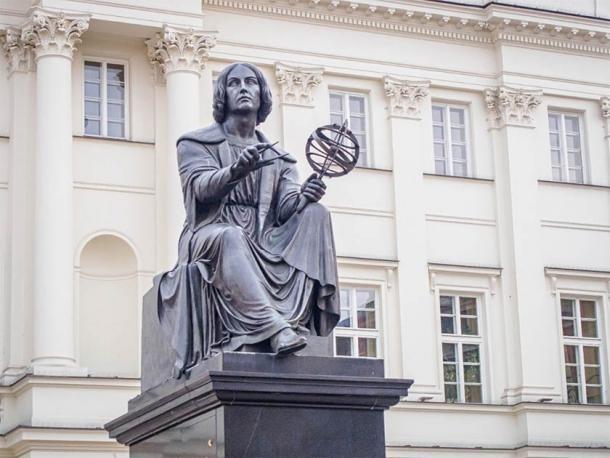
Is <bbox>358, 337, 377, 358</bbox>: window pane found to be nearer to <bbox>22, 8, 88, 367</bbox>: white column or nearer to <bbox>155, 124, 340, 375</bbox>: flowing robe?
<bbox>22, 8, 88, 367</bbox>: white column

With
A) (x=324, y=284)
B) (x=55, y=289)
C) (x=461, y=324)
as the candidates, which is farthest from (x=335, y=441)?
(x=461, y=324)

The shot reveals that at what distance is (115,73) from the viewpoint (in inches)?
1088

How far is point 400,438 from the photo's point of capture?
28.5 metres

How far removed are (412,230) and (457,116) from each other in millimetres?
2750

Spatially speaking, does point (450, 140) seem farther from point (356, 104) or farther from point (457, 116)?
point (356, 104)

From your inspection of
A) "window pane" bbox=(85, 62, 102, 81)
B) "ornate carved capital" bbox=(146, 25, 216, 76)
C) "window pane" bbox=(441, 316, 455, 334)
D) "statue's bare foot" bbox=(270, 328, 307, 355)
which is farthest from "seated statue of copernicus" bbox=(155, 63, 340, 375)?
"window pane" bbox=(441, 316, 455, 334)

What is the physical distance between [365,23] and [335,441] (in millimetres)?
22194

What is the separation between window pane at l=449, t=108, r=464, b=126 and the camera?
3083 centimetres

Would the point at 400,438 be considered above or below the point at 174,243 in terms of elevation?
below

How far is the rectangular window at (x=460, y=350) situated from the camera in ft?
96.4

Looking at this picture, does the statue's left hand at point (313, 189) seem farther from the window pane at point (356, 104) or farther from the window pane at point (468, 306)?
the window pane at point (468, 306)

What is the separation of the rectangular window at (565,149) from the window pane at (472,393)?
15.2 feet

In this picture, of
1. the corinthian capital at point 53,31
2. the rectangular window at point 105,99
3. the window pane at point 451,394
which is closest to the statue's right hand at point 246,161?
the corinthian capital at point 53,31

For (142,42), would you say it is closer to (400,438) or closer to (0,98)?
(0,98)
